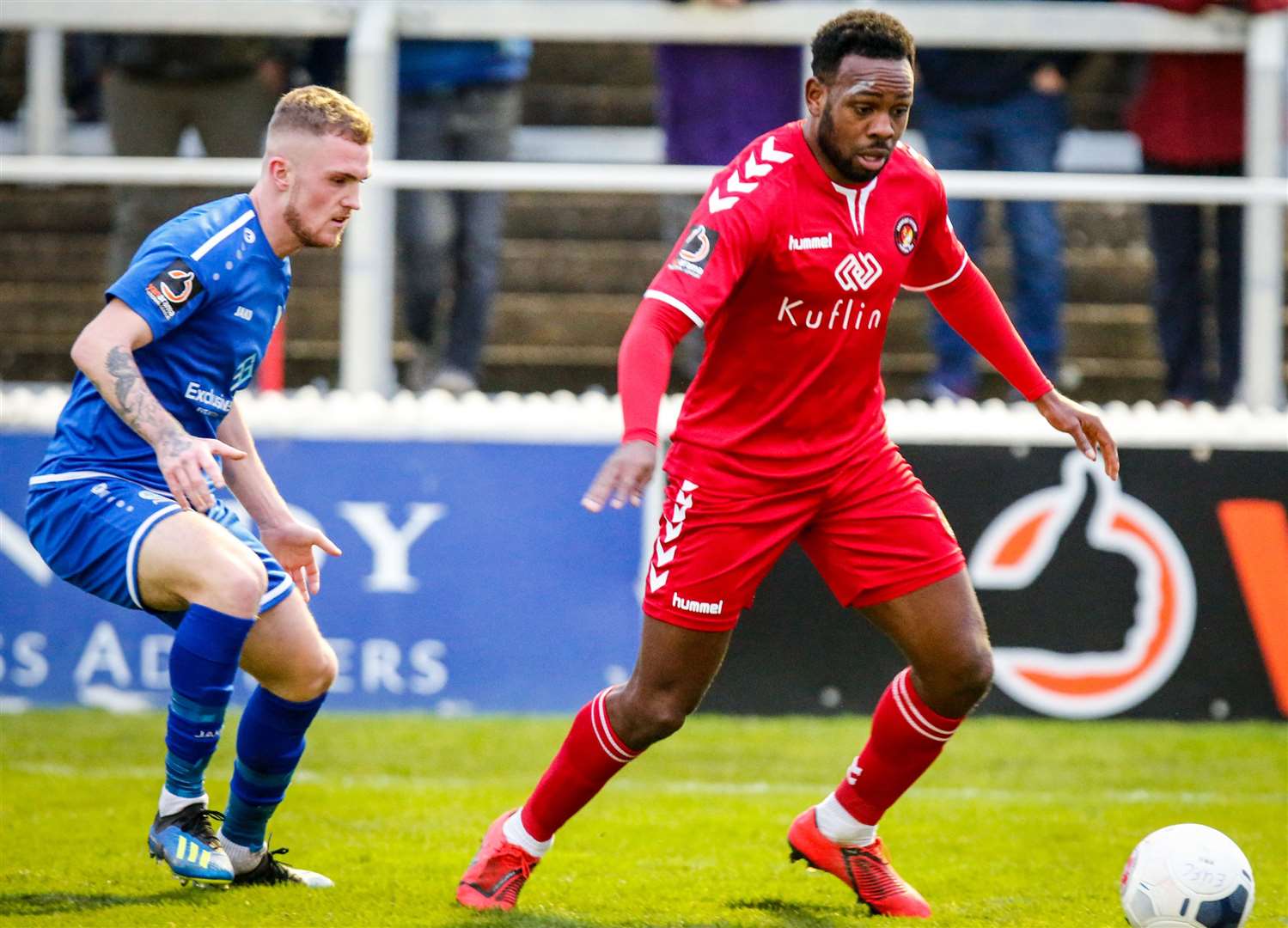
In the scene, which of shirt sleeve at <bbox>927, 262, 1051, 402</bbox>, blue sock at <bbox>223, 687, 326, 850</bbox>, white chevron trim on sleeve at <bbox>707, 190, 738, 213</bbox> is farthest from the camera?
shirt sleeve at <bbox>927, 262, 1051, 402</bbox>

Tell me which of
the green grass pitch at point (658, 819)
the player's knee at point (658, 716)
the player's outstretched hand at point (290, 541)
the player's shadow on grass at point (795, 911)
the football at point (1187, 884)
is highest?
the player's outstretched hand at point (290, 541)

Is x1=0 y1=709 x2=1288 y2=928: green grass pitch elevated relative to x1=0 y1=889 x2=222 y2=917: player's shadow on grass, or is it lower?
lower

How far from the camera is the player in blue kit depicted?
4582 millimetres

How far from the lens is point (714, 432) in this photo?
15.8 ft

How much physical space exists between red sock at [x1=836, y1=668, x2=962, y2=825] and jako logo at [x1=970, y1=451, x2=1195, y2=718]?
2661 mm

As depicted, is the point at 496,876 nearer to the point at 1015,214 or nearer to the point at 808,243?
the point at 808,243

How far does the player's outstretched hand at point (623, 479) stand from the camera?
3.98 metres

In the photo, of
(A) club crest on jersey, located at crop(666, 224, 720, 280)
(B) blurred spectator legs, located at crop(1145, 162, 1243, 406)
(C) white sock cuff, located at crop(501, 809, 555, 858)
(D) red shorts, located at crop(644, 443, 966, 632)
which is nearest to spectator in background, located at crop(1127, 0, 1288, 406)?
(B) blurred spectator legs, located at crop(1145, 162, 1243, 406)

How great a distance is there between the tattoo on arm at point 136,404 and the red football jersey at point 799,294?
1.26 metres

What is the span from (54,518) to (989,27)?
4.84 metres

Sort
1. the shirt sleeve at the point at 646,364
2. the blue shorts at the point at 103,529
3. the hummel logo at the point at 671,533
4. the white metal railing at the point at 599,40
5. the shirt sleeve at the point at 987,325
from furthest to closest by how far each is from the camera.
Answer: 1. the white metal railing at the point at 599,40
2. the shirt sleeve at the point at 987,325
3. the hummel logo at the point at 671,533
4. the blue shorts at the point at 103,529
5. the shirt sleeve at the point at 646,364

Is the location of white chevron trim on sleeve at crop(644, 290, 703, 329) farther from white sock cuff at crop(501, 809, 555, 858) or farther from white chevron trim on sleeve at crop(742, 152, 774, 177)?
white sock cuff at crop(501, 809, 555, 858)

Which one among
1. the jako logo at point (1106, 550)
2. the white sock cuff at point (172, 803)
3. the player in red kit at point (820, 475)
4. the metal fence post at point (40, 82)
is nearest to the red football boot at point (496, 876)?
the player in red kit at point (820, 475)

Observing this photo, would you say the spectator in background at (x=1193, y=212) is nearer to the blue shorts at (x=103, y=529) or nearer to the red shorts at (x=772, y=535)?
the red shorts at (x=772, y=535)
